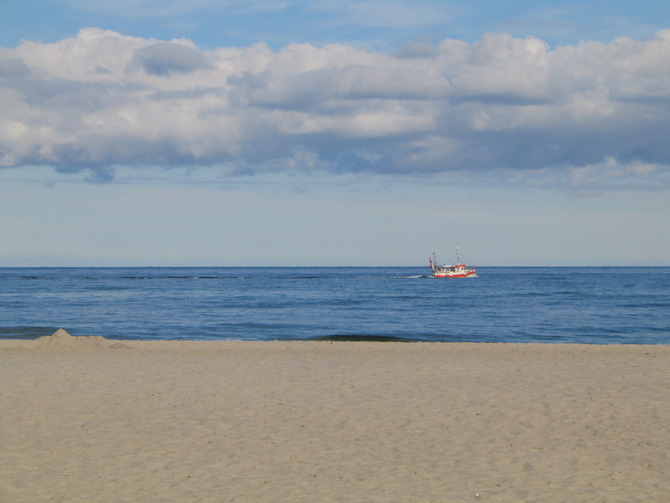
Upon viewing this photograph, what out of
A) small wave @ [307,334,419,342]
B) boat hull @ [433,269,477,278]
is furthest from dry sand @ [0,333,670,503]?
boat hull @ [433,269,477,278]

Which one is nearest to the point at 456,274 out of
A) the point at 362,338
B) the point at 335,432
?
the point at 362,338

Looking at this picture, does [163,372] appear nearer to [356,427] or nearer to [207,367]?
[207,367]

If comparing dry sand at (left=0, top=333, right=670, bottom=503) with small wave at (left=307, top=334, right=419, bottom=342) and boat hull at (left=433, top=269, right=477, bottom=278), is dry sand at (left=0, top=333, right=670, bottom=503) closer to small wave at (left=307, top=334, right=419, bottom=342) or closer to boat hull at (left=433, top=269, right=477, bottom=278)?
small wave at (left=307, top=334, right=419, bottom=342)

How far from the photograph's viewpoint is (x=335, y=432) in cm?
1055

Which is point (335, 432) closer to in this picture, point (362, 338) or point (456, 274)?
point (362, 338)

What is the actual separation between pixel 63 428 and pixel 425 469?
582 cm

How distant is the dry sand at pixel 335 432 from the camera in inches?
317

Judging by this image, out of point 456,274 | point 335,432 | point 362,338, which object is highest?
point 335,432

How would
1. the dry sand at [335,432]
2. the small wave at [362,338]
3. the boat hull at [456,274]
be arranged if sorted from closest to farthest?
the dry sand at [335,432] → the small wave at [362,338] → the boat hull at [456,274]

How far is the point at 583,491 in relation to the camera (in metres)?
7.89

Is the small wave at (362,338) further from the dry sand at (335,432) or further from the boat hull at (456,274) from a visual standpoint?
the boat hull at (456,274)

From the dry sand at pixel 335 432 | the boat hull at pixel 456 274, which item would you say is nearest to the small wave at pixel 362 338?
the dry sand at pixel 335 432

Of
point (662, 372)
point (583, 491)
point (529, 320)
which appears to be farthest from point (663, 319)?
point (583, 491)

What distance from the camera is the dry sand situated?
805cm
